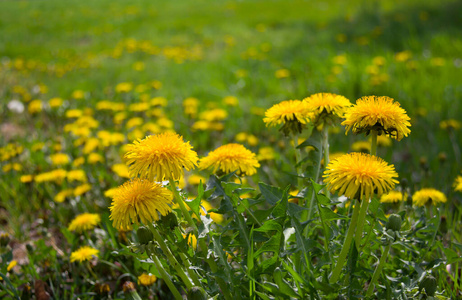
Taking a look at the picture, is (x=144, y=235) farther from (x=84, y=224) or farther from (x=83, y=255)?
(x=84, y=224)

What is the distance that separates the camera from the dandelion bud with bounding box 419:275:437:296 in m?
1.20

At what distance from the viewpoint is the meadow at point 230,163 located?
1.28 m

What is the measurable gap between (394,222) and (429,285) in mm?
212

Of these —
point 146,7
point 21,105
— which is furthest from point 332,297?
point 146,7

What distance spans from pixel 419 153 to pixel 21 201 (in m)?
2.85

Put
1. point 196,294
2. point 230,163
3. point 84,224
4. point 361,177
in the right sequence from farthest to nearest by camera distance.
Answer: point 84,224
point 230,163
point 196,294
point 361,177

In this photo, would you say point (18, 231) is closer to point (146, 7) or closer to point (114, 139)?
point (114, 139)

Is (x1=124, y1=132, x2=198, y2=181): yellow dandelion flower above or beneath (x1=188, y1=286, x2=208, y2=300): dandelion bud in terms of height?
above

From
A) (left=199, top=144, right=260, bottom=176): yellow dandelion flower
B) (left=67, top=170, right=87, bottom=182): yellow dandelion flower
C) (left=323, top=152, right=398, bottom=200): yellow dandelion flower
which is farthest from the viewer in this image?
(left=67, top=170, right=87, bottom=182): yellow dandelion flower

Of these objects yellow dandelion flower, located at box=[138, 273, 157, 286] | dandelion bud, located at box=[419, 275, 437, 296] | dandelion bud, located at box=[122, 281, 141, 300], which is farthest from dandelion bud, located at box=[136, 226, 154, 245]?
dandelion bud, located at box=[419, 275, 437, 296]

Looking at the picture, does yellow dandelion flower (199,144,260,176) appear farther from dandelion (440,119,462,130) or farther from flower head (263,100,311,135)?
dandelion (440,119,462,130)

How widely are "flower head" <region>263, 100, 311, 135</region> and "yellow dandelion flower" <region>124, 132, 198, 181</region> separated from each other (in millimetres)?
413

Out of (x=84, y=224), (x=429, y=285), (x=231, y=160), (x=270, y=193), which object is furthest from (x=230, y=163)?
(x=84, y=224)

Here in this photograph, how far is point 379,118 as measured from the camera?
3.70ft
